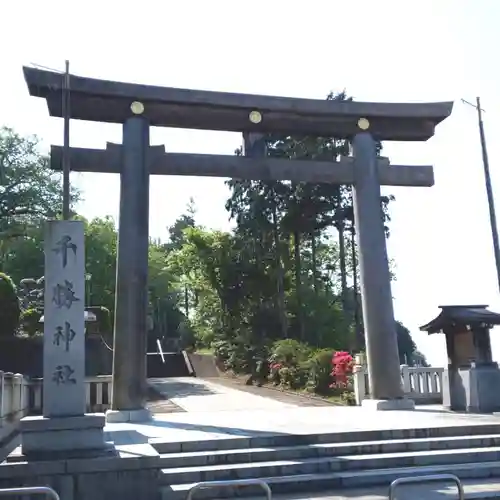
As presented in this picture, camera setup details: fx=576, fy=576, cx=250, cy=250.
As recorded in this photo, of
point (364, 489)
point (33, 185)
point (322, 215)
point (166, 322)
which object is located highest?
point (33, 185)

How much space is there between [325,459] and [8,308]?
18.4 meters

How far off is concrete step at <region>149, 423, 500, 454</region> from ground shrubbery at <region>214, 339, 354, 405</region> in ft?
23.3

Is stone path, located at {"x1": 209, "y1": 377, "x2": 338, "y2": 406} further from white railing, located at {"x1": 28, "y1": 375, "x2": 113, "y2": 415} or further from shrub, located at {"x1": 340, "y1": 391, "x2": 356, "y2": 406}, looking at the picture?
white railing, located at {"x1": 28, "y1": 375, "x2": 113, "y2": 415}

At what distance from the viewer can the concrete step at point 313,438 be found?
7961mm

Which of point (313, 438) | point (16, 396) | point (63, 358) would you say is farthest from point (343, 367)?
point (63, 358)

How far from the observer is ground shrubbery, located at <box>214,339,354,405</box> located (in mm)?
17141

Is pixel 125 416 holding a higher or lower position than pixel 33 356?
lower

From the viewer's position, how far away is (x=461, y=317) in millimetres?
12742

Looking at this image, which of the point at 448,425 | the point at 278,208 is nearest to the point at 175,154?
the point at 448,425

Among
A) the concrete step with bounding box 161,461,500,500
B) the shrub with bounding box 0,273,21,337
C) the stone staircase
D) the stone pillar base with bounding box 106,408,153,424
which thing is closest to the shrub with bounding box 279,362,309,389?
the stone pillar base with bounding box 106,408,153,424

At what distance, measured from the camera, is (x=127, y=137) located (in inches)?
487

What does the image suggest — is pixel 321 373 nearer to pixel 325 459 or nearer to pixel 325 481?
pixel 325 459

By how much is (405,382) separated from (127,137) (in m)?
9.08

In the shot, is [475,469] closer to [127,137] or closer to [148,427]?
[148,427]
